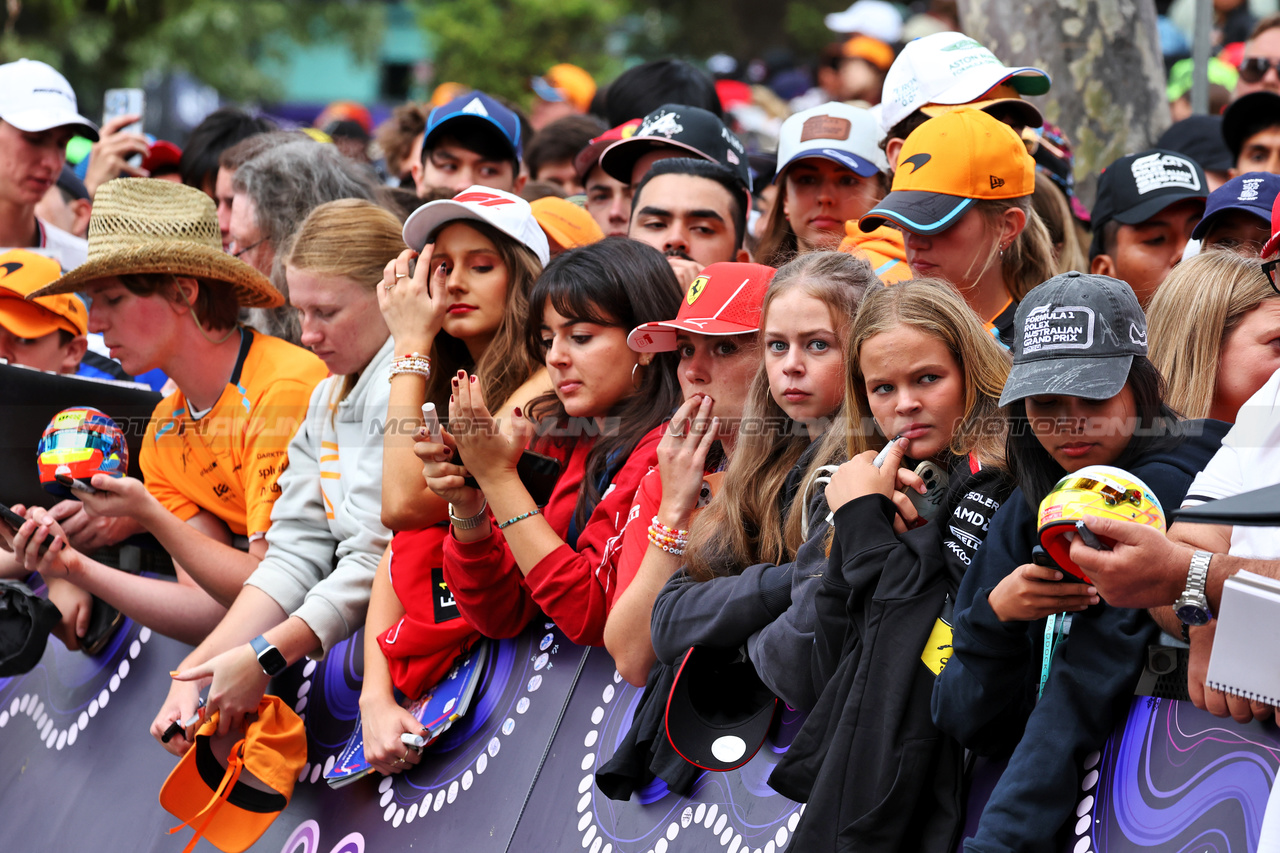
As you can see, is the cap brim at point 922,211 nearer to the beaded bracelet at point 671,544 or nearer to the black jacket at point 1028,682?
the beaded bracelet at point 671,544

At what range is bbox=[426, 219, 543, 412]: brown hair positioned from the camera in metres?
4.45

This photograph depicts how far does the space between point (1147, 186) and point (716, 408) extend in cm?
199

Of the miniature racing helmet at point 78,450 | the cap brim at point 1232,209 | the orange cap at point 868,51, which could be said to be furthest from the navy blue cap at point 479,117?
the orange cap at point 868,51

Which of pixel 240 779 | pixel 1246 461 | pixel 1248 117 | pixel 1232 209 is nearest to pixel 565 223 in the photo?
pixel 240 779

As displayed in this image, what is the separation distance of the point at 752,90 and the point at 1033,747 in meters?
10.2

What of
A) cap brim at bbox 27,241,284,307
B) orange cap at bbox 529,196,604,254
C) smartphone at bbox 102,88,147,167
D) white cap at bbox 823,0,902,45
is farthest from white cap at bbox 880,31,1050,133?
white cap at bbox 823,0,902,45

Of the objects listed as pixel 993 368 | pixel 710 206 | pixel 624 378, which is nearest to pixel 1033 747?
pixel 993 368

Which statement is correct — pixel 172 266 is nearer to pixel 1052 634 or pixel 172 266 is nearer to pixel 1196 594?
pixel 1052 634

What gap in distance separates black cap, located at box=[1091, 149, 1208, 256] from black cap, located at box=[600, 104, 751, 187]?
143cm

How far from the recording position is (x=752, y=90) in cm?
1205

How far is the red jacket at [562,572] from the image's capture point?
3.76 meters

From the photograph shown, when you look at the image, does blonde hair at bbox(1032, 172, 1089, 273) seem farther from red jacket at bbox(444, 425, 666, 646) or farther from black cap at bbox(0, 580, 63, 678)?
black cap at bbox(0, 580, 63, 678)

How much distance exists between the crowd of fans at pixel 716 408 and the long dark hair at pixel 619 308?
1 cm

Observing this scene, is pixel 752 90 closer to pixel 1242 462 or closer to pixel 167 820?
pixel 167 820
